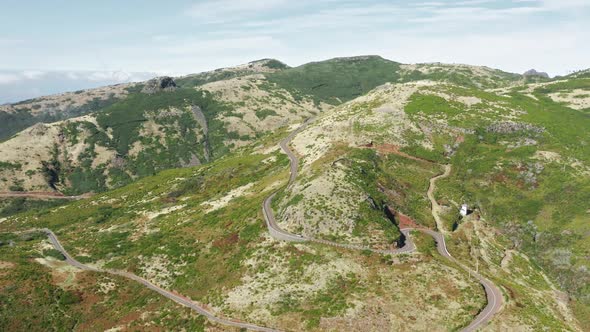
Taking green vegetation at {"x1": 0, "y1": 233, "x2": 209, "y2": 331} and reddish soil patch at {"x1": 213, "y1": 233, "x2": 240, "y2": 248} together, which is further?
reddish soil patch at {"x1": 213, "y1": 233, "x2": 240, "y2": 248}

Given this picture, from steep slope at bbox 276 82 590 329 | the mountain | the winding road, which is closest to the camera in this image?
the winding road

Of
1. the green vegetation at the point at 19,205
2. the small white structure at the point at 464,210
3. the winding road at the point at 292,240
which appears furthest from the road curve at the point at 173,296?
the green vegetation at the point at 19,205

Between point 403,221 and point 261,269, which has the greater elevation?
point 403,221

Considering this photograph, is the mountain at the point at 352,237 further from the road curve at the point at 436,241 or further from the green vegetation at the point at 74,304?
the road curve at the point at 436,241

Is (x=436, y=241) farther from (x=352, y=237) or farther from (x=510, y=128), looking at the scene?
(x=510, y=128)

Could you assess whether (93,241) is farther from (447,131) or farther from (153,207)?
(447,131)

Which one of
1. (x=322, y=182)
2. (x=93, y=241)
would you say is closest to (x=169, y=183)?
(x=93, y=241)

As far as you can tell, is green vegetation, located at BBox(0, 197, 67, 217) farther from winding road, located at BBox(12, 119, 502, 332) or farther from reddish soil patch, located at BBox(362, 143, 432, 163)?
reddish soil patch, located at BBox(362, 143, 432, 163)

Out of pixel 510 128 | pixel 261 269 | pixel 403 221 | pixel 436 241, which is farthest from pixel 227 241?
pixel 510 128

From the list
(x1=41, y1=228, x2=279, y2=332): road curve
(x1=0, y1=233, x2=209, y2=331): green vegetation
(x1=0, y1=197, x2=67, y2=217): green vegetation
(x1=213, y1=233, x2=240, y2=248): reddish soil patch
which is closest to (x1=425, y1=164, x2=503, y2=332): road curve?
(x1=41, y1=228, x2=279, y2=332): road curve
